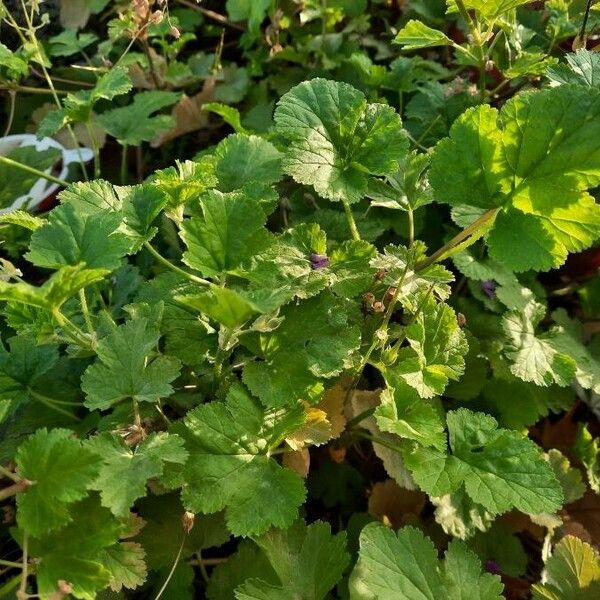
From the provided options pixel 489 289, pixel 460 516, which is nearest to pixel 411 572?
pixel 460 516

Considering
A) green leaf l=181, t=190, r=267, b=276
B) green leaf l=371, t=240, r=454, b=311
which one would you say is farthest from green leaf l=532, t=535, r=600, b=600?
green leaf l=181, t=190, r=267, b=276

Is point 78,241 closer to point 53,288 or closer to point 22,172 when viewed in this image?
point 53,288

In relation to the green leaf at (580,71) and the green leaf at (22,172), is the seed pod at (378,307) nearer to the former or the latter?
the green leaf at (580,71)

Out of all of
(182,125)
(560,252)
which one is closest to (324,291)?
(560,252)

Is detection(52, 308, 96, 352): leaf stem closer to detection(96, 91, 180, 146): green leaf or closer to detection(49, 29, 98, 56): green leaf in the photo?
detection(96, 91, 180, 146): green leaf

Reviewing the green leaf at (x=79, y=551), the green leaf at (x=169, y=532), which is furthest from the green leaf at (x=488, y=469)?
the green leaf at (x=79, y=551)

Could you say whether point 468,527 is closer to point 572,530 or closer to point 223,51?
point 572,530
